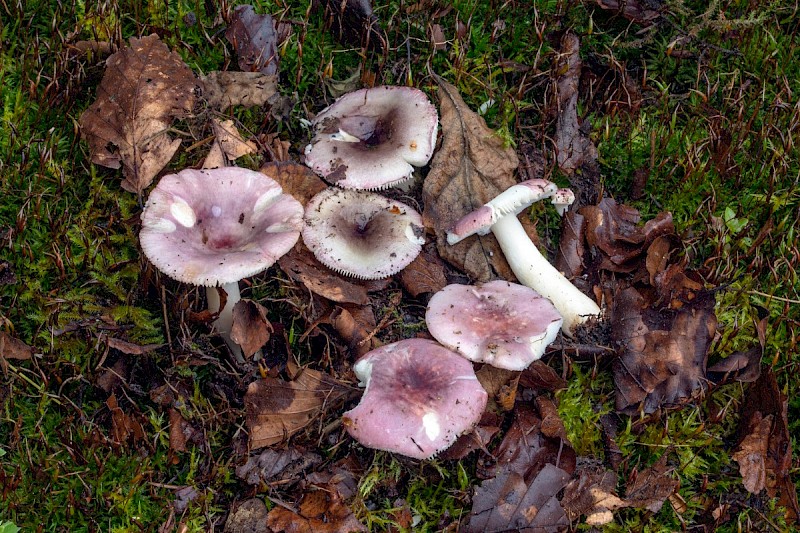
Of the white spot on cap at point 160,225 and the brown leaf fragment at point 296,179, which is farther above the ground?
the white spot on cap at point 160,225

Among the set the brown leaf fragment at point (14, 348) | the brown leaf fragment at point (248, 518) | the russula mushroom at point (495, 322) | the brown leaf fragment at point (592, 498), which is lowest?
the brown leaf fragment at point (592, 498)

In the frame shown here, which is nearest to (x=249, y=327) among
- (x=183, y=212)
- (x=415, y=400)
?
(x=183, y=212)

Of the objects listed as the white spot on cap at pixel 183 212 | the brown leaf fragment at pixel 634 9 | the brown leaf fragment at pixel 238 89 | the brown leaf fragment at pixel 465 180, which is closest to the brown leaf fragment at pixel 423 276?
the brown leaf fragment at pixel 465 180

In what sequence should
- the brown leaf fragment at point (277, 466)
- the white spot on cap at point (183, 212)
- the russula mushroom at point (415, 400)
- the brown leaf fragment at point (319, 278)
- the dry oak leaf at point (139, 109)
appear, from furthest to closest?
the dry oak leaf at point (139, 109)
the brown leaf fragment at point (319, 278)
the white spot on cap at point (183, 212)
the brown leaf fragment at point (277, 466)
the russula mushroom at point (415, 400)

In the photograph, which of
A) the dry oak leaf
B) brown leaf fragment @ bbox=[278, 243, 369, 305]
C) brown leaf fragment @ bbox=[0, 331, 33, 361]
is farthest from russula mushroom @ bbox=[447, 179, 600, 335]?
brown leaf fragment @ bbox=[0, 331, 33, 361]

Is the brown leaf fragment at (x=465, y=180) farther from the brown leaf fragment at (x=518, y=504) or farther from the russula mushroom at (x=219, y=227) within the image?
the brown leaf fragment at (x=518, y=504)

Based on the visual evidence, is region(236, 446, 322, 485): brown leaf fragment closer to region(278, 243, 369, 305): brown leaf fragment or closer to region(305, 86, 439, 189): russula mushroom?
region(278, 243, 369, 305): brown leaf fragment
